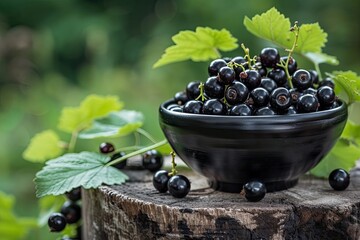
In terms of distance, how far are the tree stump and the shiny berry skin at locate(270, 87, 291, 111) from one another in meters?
0.16

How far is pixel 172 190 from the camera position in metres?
1.08

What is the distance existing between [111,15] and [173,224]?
78.6 inches

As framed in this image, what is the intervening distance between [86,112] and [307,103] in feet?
1.86

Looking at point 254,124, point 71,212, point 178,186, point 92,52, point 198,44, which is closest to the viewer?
point 254,124

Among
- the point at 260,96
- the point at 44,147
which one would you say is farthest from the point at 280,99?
the point at 44,147

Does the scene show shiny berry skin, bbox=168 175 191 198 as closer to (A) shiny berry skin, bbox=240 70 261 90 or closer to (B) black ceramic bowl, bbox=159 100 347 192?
(B) black ceramic bowl, bbox=159 100 347 192

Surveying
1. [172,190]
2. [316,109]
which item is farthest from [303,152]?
[172,190]

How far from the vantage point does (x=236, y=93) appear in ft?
3.33

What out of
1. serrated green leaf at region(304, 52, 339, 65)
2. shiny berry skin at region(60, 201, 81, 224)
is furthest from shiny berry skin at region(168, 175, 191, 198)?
serrated green leaf at region(304, 52, 339, 65)

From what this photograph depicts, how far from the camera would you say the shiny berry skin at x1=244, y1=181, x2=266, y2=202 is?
101cm

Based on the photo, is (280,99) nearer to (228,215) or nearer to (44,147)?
(228,215)

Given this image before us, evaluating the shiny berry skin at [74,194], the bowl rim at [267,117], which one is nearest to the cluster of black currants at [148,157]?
the shiny berry skin at [74,194]

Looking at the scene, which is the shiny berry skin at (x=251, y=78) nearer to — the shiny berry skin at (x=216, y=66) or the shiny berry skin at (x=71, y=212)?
the shiny berry skin at (x=216, y=66)

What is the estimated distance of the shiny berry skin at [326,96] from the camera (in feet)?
3.47
